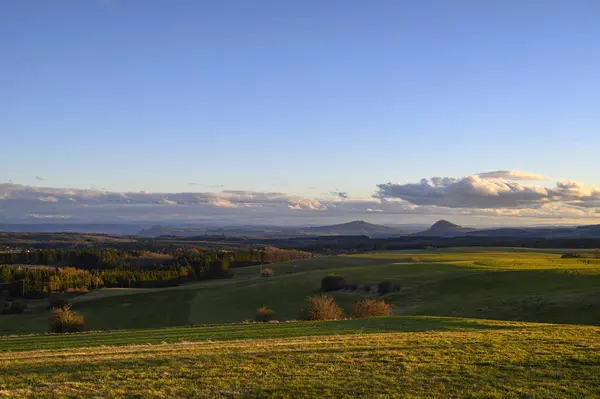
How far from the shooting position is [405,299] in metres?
65.5

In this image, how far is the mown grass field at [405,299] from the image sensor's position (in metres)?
43.4

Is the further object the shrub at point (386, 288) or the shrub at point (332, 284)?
the shrub at point (332, 284)

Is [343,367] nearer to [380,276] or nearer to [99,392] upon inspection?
[99,392]

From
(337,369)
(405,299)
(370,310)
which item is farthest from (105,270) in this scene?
(337,369)

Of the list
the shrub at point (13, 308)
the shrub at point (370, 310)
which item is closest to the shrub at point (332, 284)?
the shrub at point (370, 310)

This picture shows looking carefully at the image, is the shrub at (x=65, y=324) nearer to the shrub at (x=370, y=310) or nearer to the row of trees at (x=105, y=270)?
the shrub at (x=370, y=310)

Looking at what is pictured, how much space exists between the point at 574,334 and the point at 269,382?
18.2 m

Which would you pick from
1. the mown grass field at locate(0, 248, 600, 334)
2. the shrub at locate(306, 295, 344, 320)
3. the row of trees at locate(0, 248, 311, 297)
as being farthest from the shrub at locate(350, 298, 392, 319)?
the row of trees at locate(0, 248, 311, 297)

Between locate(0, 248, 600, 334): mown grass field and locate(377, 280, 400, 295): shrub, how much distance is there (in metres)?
1.37

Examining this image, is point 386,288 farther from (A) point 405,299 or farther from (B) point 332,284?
(B) point 332,284

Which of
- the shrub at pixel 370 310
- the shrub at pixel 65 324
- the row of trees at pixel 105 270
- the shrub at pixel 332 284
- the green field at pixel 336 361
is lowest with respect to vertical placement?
the row of trees at pixel 105 270

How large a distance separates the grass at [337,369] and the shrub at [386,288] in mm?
48439

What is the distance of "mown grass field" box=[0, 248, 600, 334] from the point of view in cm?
4341

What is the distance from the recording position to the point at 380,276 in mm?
88562
